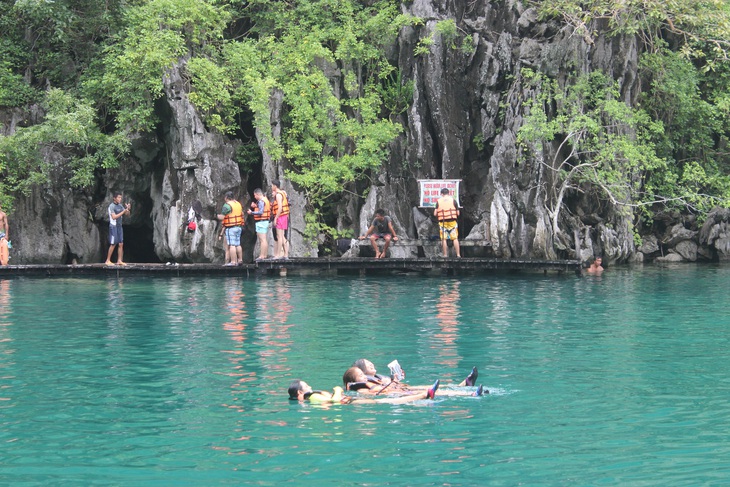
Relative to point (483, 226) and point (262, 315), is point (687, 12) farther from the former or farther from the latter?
point (262, 315)

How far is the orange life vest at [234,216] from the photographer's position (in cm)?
2344

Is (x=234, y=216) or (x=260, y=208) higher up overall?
(x=260, y=208)

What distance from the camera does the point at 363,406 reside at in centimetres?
949

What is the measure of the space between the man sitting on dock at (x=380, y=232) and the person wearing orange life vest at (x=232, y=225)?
3281 millimetres

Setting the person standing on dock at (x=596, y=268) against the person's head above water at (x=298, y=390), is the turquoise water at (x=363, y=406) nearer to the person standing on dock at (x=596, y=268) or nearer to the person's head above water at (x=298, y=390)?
the person's head above water at (x=298, y=390)

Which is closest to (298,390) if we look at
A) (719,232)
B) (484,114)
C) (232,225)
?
(232,225)

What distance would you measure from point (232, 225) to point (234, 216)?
1.04 feet

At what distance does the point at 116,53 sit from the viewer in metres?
28.9

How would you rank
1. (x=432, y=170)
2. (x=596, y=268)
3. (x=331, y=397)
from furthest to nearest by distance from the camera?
1. (x=432, y=170)
2. (x=596, y=268)
3. (x=331, y=397)

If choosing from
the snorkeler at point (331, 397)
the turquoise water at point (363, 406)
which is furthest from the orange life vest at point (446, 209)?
the snorkeler at point (331, 397)

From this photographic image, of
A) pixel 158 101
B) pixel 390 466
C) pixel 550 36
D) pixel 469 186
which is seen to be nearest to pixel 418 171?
pixel 469 186

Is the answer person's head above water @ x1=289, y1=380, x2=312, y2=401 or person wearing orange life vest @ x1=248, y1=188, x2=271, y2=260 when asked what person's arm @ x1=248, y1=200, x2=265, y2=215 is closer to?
person wearing orange life vest @ x1=248, y1=188, x2=271, y2=260

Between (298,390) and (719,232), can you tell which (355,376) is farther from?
(719,232)

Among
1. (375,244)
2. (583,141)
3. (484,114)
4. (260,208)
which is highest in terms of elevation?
(484,114)
